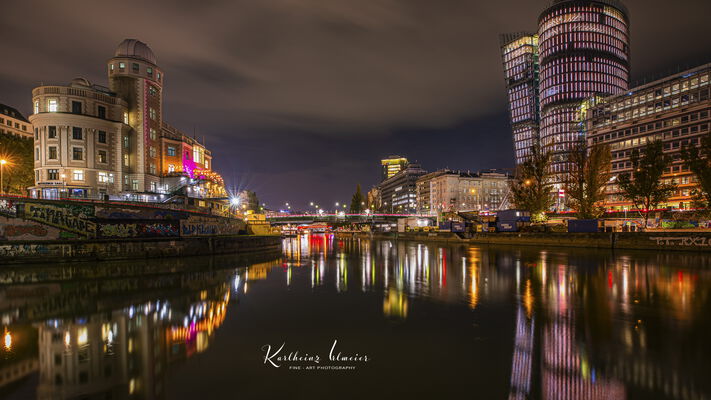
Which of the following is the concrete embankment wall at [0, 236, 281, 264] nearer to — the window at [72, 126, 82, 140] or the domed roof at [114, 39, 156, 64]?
the window at [72, 126, 82, 140]

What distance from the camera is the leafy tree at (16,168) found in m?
56.4

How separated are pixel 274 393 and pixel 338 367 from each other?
→ 7.20 ft

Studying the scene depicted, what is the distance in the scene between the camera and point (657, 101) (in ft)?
353

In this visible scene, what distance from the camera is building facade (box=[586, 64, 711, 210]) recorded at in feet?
309

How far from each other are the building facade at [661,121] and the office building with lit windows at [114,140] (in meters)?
108

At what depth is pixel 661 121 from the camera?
104438 mm

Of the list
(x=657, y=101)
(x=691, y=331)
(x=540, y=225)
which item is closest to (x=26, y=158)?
(x=691, y=331)

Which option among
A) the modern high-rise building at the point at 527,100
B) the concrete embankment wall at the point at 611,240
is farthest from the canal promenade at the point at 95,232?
the modern high-rise building at the point at 527,100

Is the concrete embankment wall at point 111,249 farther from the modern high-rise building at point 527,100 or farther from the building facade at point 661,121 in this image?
the modern high-rise building at point 527,100

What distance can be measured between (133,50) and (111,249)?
141 ft

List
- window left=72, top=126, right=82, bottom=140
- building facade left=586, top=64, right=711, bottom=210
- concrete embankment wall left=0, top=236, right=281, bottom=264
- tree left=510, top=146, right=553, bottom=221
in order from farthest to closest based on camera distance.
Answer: building facade left=586, top=64, right=711, bottom=210 < tree left=510, top=146, right=553, bottom=221 < window left=72, top=126, right=82, bottom=140 < concrete embankment wall left=0, top=236, right=281, bottom=264

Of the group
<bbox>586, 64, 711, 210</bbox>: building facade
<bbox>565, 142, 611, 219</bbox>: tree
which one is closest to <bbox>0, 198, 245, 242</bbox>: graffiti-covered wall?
<bbox>565, 142, 611, 219</bbox>: tree

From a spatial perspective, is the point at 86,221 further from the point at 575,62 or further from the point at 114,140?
the point at 575,62

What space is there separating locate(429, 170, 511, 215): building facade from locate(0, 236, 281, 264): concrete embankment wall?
505 feet
